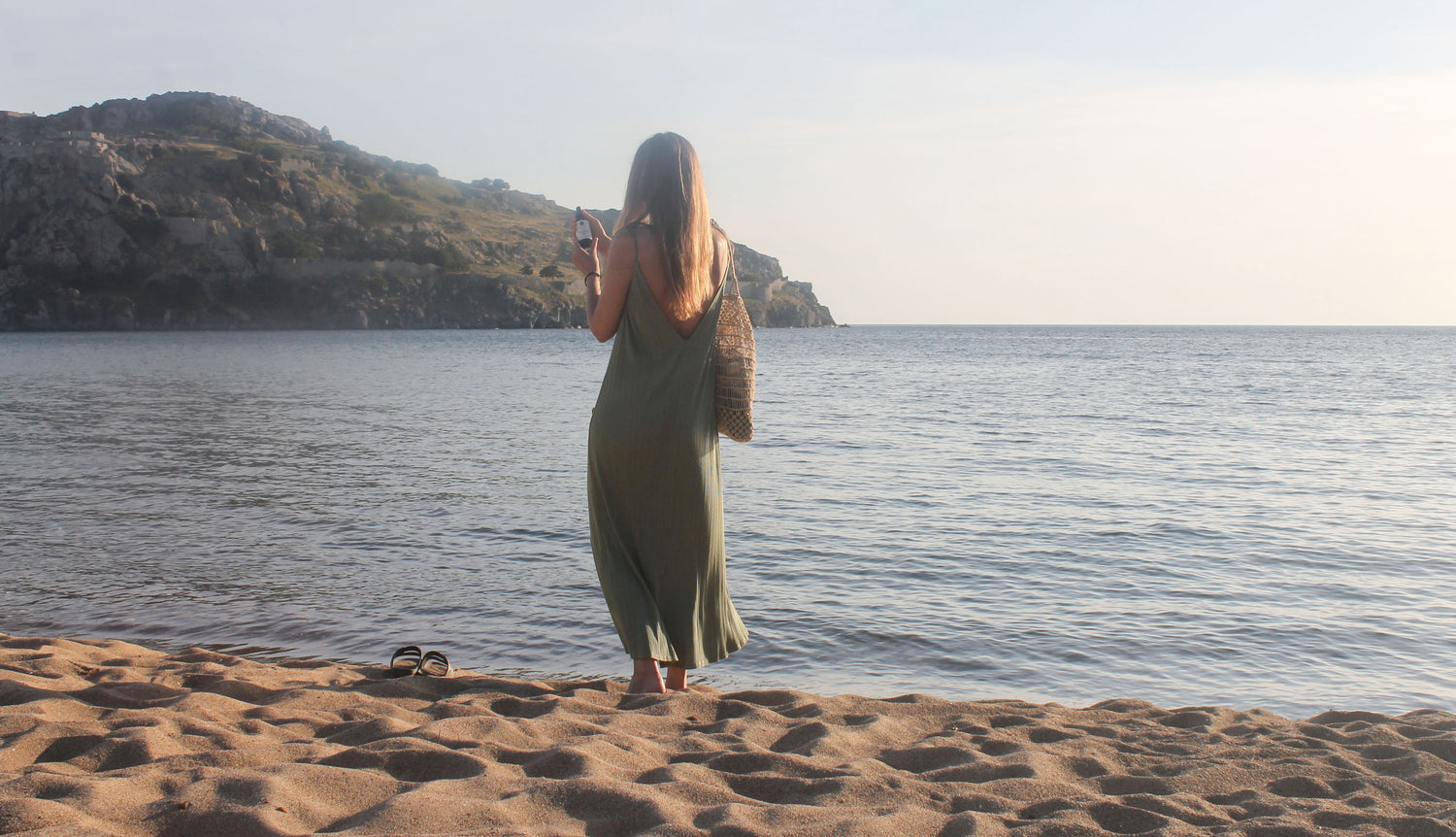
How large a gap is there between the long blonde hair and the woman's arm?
4.4 inches

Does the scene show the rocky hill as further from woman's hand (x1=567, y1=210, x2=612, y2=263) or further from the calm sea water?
woman's hand (x1=567, y1=210, x2=612, y2=263)

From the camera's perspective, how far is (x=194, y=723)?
3500 mm

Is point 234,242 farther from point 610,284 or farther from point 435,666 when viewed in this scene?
point 610,284

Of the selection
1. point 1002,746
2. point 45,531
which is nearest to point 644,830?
point 1002,746

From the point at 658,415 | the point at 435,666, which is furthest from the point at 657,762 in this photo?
the point at 435,666

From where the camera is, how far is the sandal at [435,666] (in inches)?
187

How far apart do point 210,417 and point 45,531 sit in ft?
39.6

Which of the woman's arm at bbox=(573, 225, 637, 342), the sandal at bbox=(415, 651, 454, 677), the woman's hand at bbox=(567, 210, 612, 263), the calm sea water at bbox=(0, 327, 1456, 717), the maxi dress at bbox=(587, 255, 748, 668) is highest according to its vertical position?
the woman's hand at bbox=(567, 210, 612, 263)

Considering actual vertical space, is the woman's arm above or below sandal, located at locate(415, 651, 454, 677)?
above

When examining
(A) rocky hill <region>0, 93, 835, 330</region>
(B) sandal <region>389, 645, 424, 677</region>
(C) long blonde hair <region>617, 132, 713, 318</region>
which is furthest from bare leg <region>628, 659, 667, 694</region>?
(A) rocky hill <region>0, 93, 835, 330</region>

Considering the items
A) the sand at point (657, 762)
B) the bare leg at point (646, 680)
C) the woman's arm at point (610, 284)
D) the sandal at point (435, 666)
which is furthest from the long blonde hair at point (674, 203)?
the sandal at point (435, 666)

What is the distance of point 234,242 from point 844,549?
10779cm

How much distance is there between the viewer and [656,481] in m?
4.19

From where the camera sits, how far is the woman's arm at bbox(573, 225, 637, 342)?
13.4ft
